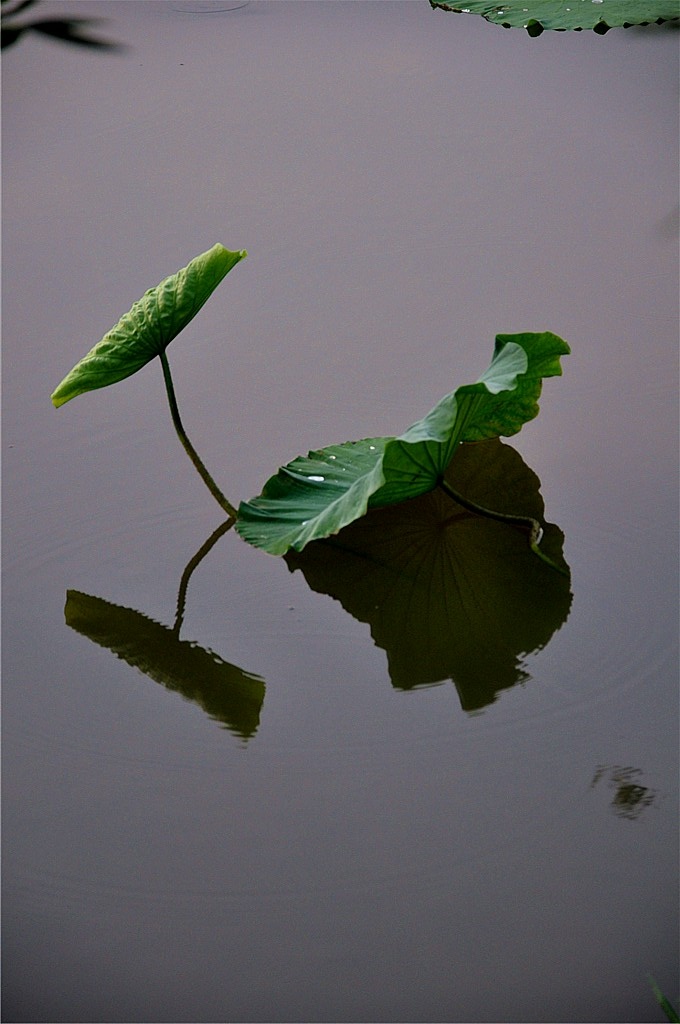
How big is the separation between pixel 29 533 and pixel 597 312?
2.46 ft

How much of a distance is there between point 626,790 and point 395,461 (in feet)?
1.05

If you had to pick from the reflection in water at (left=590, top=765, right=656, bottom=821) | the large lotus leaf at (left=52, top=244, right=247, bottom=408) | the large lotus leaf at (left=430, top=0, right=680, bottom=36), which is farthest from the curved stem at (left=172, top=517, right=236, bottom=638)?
the large lotus leaf at (left=430, top=0, right=680, bottom=36)

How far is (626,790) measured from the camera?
775 mm

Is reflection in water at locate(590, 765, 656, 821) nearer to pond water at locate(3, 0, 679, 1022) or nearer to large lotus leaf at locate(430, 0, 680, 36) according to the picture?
pond water at locate(3, 0, 679, 1022)

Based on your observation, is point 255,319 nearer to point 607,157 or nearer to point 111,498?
point 111,498

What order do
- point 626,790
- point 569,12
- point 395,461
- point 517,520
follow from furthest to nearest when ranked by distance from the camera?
point 569,12 < point 517,520 < point 395,461 < point 626,790

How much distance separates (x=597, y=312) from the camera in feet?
4.35

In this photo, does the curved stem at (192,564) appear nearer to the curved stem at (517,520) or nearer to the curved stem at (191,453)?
the curved stem at (191,453)

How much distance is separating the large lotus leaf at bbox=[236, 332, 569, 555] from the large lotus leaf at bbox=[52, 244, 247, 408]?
0.19 meters

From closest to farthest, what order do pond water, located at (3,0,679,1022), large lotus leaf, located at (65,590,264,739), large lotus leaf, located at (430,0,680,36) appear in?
pond water, located at (3,0,679,1022) < large lotus leaf, located at (65,590,264,739) < large lotus leaf, located at (430,0,680,36)

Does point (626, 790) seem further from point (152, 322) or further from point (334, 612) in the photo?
point (152, 322)

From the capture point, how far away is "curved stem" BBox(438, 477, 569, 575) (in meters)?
0.95

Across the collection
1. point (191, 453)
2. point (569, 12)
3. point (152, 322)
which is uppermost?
point (569, 12)

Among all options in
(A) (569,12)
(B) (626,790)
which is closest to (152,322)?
(B) (626,790)
